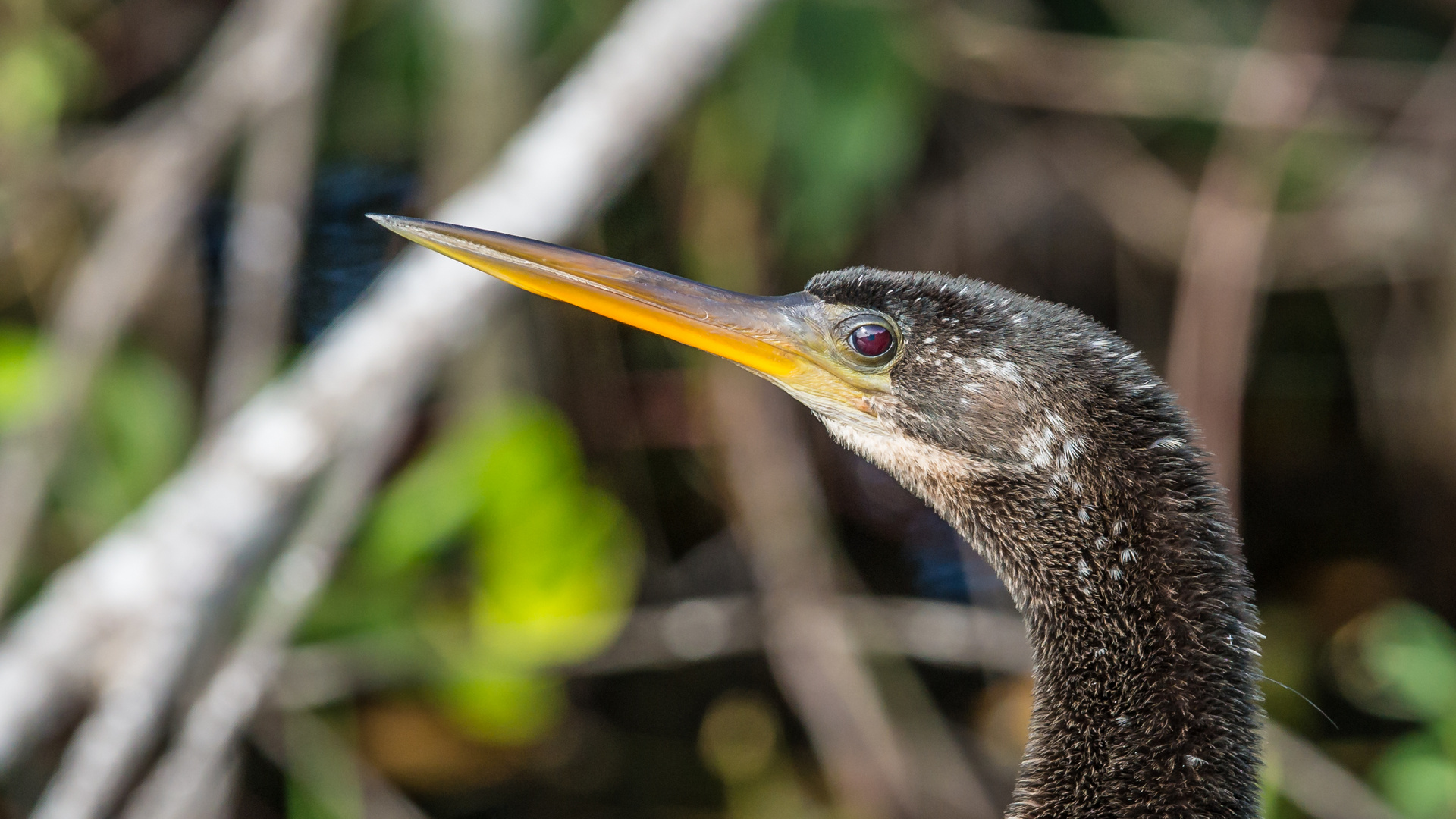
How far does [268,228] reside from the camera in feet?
10.6

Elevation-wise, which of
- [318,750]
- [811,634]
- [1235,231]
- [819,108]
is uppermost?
[1235,231]

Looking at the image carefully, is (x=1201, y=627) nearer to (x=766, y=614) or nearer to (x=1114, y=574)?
(x=1114, y=574)

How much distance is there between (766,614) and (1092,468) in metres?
2.26

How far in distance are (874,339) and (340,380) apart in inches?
42.5

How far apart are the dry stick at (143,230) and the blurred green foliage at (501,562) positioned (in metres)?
0.86

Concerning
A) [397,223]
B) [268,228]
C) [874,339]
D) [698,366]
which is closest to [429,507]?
[268,228]

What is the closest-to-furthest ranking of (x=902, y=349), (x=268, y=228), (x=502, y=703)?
(x=902, y=349), (x=268, y=228), (x=502, y=703)

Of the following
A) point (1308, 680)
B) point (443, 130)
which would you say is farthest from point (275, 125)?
point (1308, 680)

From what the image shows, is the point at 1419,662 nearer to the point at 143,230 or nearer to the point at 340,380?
the point at 340,380

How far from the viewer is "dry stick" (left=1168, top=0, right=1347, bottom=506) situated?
3.79 metres

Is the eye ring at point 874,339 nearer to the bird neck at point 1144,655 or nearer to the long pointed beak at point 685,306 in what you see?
the long pointed beak at point 685,306

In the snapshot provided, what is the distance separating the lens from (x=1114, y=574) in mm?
1604

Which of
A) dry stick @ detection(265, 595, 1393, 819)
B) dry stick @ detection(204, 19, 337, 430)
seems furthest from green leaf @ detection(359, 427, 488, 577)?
dry stick @ detection(204, 19, 337, 430)

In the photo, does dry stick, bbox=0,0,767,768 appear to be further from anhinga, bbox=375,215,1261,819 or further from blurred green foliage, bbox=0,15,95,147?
blurred green foliage, bbox=0,15,95,147
